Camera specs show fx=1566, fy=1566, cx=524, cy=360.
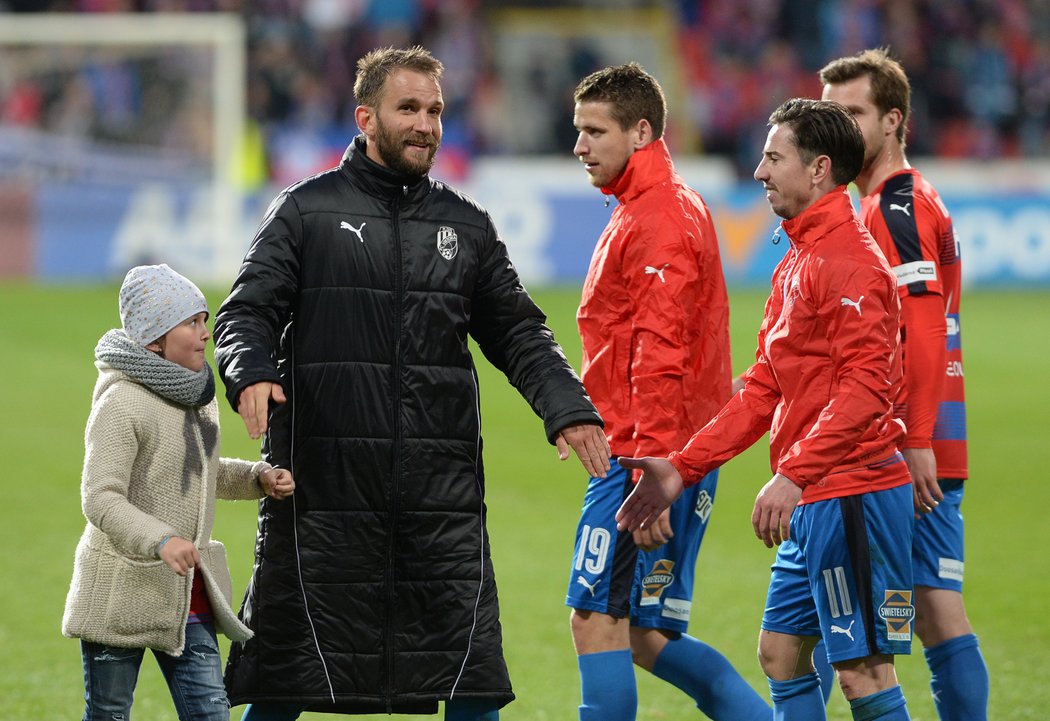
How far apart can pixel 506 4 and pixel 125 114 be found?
9.17 m

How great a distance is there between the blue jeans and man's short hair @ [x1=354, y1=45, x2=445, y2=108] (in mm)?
1464

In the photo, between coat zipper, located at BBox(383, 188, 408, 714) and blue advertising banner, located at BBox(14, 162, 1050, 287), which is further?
blue advertising banner, located at BBox(14, 162, 1050, 287)

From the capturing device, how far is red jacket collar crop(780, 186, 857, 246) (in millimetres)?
4066

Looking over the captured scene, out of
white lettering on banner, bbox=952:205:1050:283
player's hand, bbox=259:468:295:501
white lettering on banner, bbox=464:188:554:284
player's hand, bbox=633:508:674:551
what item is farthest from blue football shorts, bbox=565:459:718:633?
white lettering on banner, bbox=952:205:1050:283

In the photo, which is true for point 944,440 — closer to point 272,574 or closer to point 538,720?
point 538,720

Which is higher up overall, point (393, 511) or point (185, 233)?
point (185, 233)

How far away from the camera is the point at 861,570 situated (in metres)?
4.00

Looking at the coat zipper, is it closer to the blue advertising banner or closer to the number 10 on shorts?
the number 10 on shorts

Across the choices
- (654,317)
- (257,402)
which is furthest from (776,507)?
(257,402)

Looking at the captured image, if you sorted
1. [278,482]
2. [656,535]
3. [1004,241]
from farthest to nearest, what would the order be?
1. [1004,241]
2. [656,535]
3. [278,482]

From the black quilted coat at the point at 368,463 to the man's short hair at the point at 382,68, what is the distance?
198 mm

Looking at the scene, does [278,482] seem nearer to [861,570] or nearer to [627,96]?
[861,570]

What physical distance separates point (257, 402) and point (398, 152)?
0.80 metres

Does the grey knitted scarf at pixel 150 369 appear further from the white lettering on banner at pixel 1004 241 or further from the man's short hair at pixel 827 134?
the white lettering on banner at pixel 1004 241
